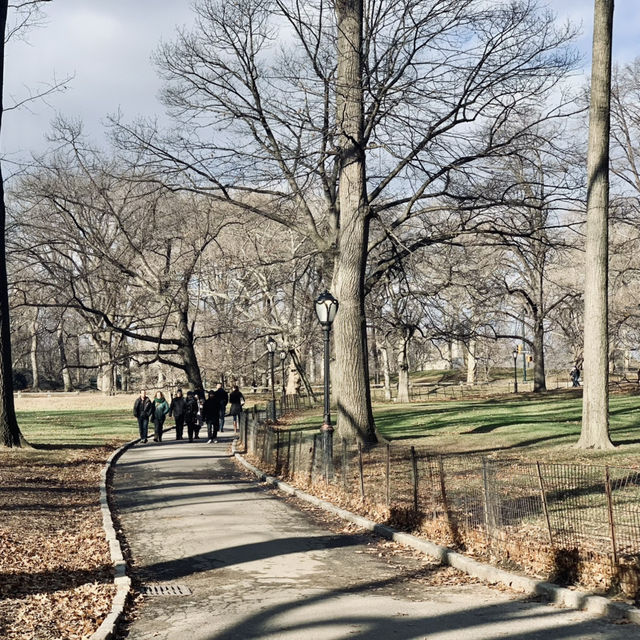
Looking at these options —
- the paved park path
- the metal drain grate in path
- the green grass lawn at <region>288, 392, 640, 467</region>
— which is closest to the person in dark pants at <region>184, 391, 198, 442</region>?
the green grass lawn at <region>288, 392, 640, 467</region>

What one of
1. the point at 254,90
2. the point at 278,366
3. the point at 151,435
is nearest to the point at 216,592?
the point at 254,90

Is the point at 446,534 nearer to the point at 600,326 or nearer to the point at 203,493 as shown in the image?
the point at 203,493

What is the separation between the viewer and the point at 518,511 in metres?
10.6

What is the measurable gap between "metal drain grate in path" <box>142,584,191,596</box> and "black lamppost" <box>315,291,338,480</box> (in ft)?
25.0

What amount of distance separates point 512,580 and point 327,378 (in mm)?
9849

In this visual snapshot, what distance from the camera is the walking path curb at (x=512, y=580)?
7.91m

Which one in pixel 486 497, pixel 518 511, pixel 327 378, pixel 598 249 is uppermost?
pixel 598 249

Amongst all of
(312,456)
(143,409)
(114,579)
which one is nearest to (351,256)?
(312,456)

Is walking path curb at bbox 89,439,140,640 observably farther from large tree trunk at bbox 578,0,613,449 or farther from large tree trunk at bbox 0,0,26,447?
large tree trunk at bbox 578,0,613,449

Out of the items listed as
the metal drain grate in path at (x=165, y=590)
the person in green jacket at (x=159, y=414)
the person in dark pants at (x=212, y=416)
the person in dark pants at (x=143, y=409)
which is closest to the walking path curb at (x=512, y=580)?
the metal drain grate in path at (x=165, y=590)

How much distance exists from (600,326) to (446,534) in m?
8.83

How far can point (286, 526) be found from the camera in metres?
13.8

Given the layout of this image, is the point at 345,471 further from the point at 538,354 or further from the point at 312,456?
the point at 538,354

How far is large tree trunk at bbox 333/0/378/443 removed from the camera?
74.5 ft
